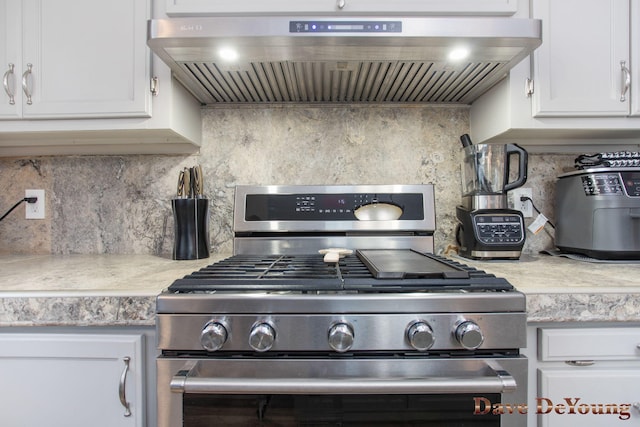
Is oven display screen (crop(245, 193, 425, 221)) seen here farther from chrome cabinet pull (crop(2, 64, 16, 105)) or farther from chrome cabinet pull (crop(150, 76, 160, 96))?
chrome cabinet pull (crop(2, 64, 16, 105))

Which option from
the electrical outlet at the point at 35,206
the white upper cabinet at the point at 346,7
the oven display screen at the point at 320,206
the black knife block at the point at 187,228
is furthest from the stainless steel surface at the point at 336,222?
the electrical outlet at the point at 35,206

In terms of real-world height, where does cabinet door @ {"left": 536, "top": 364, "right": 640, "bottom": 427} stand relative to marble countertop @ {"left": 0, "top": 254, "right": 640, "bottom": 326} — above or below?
below

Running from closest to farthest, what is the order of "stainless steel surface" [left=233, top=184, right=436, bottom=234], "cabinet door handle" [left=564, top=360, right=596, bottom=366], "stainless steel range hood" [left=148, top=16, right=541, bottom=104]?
"cabinet door handle" [left=564, top=360, right=596, bottom=366] < "stainless steel range hood" [left=148, top=16, right=541, bottom=104] < "stainless steel surface" [left=233, top=184, right=436, bottom=234]

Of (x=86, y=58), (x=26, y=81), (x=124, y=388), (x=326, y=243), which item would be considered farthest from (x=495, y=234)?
(x=26, y=81)

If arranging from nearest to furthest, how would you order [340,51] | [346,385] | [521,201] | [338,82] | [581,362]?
[346,385] → [581,362] → [340,51] → [338,82] → [521,201]

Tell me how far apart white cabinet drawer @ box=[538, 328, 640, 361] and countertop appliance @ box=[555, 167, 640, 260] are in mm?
423

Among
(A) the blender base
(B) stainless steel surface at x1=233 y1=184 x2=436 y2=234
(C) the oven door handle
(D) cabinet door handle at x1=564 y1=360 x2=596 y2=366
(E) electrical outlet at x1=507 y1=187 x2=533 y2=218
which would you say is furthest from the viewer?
(E) electrical outlet at x1=507 y1=187 x2=533 y2=218

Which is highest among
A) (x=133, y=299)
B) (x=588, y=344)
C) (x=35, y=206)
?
(x=35, y=206)

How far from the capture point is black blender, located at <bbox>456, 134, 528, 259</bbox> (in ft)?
3.46

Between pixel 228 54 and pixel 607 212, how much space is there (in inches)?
50.6

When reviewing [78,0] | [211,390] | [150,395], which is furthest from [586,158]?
[78,0]

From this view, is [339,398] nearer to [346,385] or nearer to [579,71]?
[346,385]

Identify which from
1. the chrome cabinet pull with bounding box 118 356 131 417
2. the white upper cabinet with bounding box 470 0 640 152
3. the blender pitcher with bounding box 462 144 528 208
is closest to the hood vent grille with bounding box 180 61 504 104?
the white upper cabinet with bounding box 470 0 640 152

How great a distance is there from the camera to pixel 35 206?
1.33 metres
